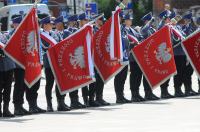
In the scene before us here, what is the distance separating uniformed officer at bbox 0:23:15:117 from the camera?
1368 cm

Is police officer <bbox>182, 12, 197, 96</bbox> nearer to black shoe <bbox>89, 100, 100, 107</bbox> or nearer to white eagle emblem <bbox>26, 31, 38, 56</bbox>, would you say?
black shoe <bbox>89, 100, 100, 107</bbox>

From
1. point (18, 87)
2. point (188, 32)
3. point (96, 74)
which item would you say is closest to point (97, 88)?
point (96, 74)

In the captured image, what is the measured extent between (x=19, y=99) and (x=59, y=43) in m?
1.28

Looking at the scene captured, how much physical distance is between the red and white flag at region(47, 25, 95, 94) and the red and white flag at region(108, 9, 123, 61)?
731mm

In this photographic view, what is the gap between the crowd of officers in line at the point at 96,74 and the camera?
13906 millimetres

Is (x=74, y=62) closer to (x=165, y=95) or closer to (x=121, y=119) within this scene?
(x=121, y=119)

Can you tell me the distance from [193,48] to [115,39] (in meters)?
2.19

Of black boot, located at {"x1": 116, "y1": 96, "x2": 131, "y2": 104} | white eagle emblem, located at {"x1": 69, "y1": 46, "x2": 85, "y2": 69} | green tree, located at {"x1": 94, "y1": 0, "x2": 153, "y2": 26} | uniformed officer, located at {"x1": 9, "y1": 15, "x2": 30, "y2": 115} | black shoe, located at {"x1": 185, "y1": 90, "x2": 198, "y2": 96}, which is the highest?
white eagle emblem, located at {"x1": 69, "y1": 46, "x2": 85, "y2": 69}

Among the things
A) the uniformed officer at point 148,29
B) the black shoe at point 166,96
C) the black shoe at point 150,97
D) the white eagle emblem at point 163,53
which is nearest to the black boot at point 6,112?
the black shoe at point 150,97

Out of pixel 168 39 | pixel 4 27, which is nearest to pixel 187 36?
pixel 168 39

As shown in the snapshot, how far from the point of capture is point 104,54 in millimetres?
15406

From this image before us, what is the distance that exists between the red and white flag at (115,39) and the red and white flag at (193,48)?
1865 millimetres

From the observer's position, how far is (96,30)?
15.3 m

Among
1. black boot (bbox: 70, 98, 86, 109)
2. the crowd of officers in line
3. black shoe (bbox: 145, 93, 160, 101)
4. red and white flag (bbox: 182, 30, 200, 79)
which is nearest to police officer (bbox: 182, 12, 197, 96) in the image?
the crowd of officers in line
